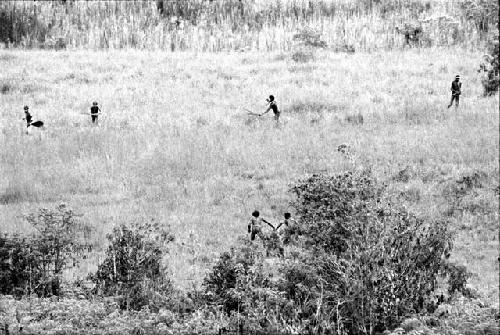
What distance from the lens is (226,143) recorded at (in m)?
19.0

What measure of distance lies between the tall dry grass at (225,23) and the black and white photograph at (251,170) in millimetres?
142

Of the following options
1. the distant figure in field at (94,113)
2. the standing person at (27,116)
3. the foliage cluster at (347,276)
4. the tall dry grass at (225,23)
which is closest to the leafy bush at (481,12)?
the tall dry grass at (225,23)

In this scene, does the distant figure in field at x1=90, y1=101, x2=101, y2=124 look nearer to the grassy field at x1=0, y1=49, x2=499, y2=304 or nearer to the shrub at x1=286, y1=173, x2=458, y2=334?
the grassy field at x1=0, y1=49, x2=499, y2=304

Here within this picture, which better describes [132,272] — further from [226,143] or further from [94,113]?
[94,113]

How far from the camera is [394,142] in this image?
18734mm

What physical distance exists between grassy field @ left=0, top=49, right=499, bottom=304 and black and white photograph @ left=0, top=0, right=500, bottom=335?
0.07 m

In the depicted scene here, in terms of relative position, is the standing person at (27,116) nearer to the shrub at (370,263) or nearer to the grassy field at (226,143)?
the grassy field at (226,143)

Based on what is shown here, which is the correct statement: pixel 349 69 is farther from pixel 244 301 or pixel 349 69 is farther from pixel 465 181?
pixel 244 301

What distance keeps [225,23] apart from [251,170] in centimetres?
2208

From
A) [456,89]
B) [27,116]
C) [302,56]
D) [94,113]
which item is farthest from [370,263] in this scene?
[302,56]

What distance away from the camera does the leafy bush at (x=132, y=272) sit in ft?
33.0

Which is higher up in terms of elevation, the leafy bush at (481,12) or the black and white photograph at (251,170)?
the leafy bush at (481,12)

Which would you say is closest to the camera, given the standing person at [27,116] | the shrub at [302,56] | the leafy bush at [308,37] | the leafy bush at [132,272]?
the leafy bush at [132,272]

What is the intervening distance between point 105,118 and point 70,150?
12.5 ft
